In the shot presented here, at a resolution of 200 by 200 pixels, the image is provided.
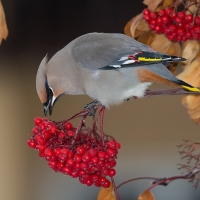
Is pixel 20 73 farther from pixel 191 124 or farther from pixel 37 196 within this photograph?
pixel 191 124

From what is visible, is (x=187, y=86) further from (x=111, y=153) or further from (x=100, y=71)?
(x=100, y=71)

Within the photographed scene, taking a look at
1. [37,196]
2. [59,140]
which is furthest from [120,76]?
[37,196]

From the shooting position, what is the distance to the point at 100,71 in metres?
1.28

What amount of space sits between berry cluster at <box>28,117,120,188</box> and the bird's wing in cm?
26

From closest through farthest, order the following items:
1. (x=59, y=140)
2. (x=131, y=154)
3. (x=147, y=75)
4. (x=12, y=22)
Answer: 1. (x=59, y=140)
2. (x=147, y=75)
3. (x=12, y=22)
4. (x=131, y=154)

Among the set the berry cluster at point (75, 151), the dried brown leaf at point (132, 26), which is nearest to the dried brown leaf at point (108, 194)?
the berry cluster at point (75, 151)

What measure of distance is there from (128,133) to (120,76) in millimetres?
1361

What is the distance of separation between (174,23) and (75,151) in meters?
0.42

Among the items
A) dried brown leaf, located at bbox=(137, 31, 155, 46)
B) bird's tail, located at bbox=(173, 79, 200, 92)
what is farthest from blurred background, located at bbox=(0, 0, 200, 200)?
bird's tail, located at bbox=(173, 79, 200, 92)

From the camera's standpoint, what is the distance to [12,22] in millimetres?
2424

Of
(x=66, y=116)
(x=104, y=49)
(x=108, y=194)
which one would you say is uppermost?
(x=104, y=49)

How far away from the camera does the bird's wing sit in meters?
1.23

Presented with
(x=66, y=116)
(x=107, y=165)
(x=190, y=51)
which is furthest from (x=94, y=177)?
(x=66, y=116)

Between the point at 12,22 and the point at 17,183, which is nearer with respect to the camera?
the point at 12,22
